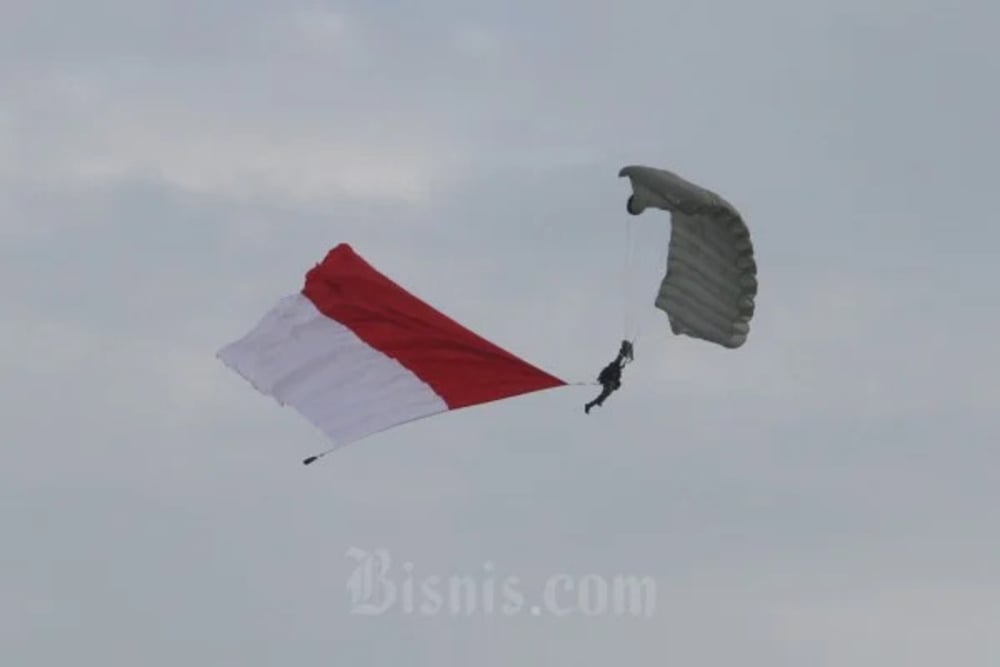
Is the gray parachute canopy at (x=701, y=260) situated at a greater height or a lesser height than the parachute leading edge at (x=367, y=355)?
greater

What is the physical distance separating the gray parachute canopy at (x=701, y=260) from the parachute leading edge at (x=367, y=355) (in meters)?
1.49

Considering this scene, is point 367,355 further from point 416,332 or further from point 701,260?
point 701,260

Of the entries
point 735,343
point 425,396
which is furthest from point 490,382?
point 735,343

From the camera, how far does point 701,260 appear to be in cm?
2375

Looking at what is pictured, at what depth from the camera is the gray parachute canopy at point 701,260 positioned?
23.3 meters

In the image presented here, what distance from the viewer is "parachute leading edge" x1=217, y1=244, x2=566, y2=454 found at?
2322 centimetres

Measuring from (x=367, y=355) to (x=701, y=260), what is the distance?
313 centimetres

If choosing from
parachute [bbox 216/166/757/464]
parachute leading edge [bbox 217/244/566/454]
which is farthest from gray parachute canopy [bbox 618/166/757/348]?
parachute leading edge [bbox 217/244/566/454]

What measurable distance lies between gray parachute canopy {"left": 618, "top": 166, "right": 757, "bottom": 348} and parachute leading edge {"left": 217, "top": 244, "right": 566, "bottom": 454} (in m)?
1.49

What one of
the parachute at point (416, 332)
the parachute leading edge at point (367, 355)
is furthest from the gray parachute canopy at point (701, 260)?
the parachute leading edge at point (367, 355)

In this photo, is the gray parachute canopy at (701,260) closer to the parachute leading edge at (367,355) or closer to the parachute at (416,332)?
the parachute at (416,332)

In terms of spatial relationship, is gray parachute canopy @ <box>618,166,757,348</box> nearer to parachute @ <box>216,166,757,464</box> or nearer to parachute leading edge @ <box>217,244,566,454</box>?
parachute @ <box>216,166,757,464</box>

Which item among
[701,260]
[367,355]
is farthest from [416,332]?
[701,260]

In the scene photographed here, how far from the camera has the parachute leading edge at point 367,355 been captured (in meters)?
23.2
